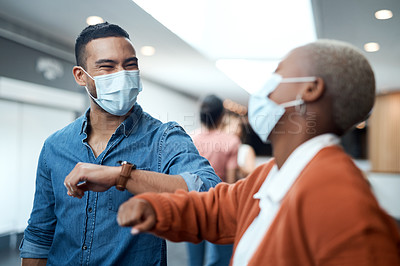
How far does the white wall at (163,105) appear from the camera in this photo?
1.09 meters

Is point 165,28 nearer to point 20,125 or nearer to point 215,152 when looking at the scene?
point 215,152

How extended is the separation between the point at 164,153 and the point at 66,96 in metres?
0.94

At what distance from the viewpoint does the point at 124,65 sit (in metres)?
0.88

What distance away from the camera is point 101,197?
90 cm

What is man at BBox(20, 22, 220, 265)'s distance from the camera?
88 centimetres

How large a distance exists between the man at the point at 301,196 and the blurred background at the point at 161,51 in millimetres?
320

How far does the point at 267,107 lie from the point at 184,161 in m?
0.30

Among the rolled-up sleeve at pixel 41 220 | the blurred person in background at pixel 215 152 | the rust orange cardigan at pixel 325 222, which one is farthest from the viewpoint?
the blurred person in background at pixel 215 152

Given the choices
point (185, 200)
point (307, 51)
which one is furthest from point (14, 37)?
point (307, 51)

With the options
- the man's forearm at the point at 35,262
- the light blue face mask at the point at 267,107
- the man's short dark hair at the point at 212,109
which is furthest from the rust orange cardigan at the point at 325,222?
the man's short dark hair at the point at 212,109

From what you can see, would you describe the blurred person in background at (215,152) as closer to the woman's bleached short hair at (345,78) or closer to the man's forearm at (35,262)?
the man's forearm at (35,262)

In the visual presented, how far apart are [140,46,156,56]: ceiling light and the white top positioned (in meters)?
0.70

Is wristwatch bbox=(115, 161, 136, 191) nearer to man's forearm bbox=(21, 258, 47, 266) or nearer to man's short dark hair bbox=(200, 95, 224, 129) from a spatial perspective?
man's forearm bbox=(21, 258, 47, 266)

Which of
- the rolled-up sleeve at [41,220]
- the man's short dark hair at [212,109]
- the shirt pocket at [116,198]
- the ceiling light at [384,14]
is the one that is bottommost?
the rolled-up sleeve at [41,220]
